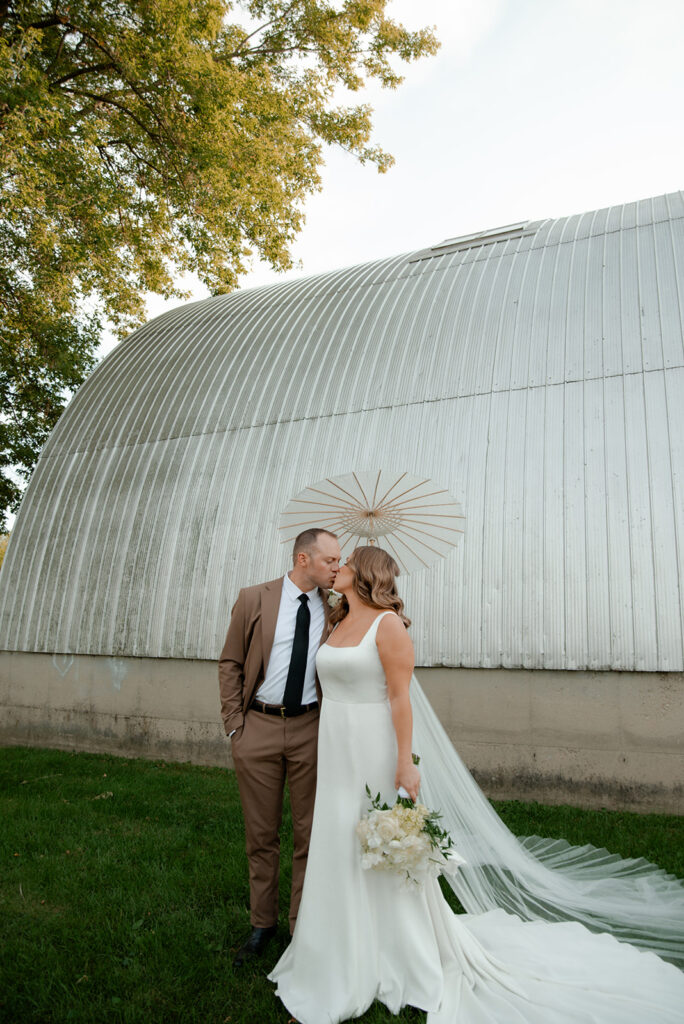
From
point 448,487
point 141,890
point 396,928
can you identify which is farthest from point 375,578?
point 448,487

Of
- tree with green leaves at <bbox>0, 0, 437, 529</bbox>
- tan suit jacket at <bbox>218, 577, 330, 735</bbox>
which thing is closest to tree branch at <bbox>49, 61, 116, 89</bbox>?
tree with green leaves at <bbox>0, 0, 437, 529</bbox>

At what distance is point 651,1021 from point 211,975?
222 cm

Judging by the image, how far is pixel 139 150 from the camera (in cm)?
1527

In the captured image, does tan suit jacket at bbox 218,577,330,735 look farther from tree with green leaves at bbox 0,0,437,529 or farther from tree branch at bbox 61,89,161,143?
tree branch at bbox 61,89,161,143

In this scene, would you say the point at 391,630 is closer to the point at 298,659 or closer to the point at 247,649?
the point at 298,659

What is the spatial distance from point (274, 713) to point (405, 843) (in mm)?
1295

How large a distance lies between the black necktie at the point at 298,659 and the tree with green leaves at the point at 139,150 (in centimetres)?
893

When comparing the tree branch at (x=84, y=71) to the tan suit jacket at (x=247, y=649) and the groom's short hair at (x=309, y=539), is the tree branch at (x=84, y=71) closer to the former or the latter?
the groom's short hair at (x=309, y=539)

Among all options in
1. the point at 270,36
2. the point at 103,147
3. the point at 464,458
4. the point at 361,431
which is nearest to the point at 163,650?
the point at 361,431

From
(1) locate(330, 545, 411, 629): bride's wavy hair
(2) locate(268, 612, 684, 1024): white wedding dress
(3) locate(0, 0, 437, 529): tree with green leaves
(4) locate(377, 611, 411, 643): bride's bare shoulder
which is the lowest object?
(2) locate(268, 612, 684, 1024): white wedding dress

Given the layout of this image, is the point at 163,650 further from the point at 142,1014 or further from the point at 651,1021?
the point at 651,1021

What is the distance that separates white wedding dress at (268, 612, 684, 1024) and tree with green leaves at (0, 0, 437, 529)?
983 cm

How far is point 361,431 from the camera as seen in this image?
9852 millimetres

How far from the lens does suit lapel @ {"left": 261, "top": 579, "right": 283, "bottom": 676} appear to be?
4621mm
